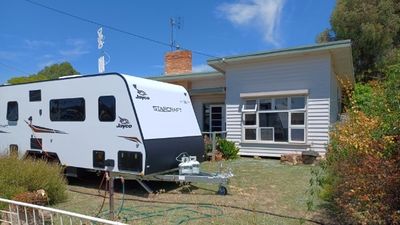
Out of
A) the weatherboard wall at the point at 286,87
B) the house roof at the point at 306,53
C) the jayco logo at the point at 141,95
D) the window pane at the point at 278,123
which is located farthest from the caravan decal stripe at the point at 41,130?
the window pane at the point at 278,123

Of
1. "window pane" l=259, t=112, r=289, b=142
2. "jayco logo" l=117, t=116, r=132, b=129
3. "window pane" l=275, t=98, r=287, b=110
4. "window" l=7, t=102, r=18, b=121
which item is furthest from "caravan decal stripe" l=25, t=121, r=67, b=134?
"window pane" l=275, t=98, r=287, b=110

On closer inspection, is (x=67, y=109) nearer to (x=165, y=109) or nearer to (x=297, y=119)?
(x=165, y=109)

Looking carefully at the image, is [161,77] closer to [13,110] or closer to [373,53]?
[13,110]

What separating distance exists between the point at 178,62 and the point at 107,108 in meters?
12.1

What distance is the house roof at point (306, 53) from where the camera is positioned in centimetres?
1263

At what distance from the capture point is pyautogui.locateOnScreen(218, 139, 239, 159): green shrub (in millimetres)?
14289

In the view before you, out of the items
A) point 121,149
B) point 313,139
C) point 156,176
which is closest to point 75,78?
point 121,149

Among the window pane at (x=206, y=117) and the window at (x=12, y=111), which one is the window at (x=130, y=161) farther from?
the window pane at (x=206, y=117)

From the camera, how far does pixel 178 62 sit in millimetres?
19969

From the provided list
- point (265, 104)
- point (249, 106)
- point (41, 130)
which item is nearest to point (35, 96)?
point (41, 130)

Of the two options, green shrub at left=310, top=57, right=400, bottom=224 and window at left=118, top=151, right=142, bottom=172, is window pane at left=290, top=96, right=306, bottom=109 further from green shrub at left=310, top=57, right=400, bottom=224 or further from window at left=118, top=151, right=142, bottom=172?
green shrub at left=310, top=57, right=400, bottom=224

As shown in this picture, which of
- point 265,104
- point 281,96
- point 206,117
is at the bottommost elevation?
point 206,117

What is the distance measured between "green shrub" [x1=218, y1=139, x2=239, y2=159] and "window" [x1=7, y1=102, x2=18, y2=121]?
743 centimetres

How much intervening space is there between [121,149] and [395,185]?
5.39 metres
